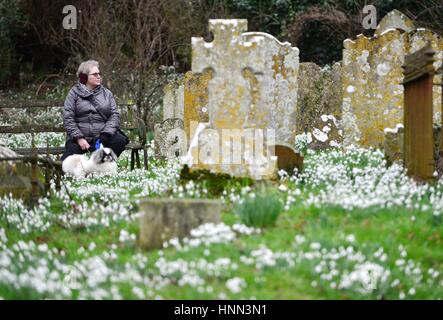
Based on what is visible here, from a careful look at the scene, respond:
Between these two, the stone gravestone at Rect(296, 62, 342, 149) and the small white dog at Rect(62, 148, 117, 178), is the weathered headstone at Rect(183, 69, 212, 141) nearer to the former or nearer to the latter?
the stone gravestone at Rect(296, 62, 342, 149)

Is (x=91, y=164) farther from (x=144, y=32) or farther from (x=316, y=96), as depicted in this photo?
(x=144, y=32)

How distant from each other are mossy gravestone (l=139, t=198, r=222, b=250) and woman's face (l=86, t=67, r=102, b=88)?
18.0 feet

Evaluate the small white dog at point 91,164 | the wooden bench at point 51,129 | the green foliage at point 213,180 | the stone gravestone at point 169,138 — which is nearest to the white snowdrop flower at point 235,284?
the green foliage at point 213,180

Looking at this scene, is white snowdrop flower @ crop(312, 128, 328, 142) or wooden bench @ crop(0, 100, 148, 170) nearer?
wooden bench @ crop(0, 100, 148, 170)

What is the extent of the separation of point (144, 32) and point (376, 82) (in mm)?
10150

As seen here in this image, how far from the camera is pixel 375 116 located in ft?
43.5

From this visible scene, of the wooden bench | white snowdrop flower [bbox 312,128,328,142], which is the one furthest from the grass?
white snowdrop flower [bbox 312,128,328,142]

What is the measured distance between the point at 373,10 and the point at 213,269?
20.2 meters

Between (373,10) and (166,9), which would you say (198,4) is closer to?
(166,9)

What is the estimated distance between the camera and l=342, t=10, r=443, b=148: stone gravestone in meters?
13.1

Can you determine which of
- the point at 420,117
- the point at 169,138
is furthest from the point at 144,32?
the point at 420,117

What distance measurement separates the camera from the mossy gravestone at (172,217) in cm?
638
